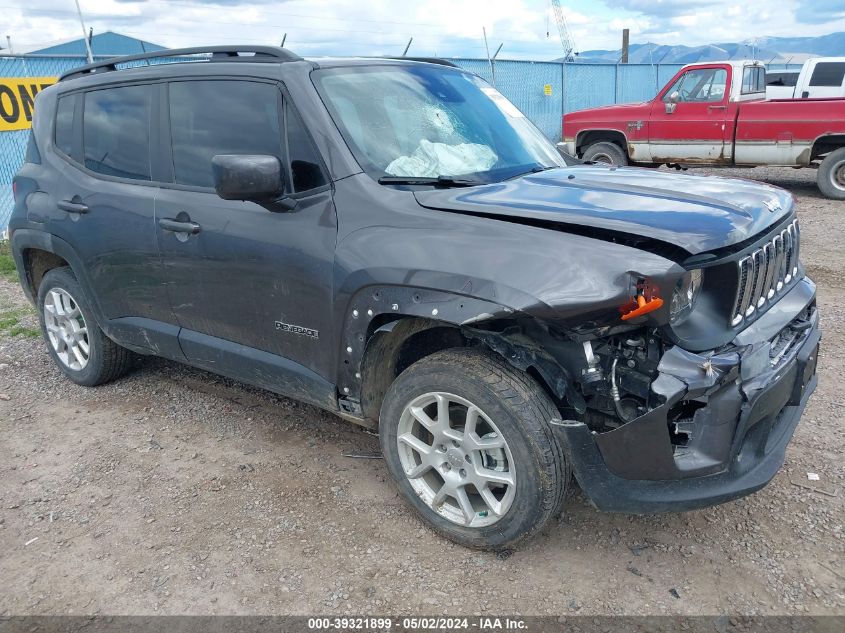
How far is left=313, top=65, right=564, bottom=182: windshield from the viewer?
3.22m

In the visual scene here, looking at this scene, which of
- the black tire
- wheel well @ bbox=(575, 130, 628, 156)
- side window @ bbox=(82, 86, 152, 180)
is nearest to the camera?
side window @ bbox=(82, 86, 152, 180)

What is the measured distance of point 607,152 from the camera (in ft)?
41.5

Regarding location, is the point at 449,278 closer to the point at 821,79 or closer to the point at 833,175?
the point at 833,175

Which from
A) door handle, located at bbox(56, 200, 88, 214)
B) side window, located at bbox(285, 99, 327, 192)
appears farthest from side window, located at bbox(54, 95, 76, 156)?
side window, located at bbox(285, 99, 327, 192)

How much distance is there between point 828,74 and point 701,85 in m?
4.18

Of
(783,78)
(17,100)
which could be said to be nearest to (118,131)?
(17,100)

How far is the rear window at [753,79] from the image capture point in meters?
11.4

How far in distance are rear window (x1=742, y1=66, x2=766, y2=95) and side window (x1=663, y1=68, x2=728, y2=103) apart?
320 mm

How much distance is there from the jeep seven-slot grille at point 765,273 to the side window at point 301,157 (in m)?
1.80

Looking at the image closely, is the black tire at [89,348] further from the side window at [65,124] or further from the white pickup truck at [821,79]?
the white pickup truck at [821,79]

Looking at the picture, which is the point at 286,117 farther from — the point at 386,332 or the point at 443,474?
the point at 443,474

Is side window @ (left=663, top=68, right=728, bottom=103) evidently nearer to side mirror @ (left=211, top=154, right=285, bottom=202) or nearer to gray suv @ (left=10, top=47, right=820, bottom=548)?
gray suv @ (left=10, top=47, right=820, bottom=548)

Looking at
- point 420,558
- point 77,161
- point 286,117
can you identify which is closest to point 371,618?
point 420,558

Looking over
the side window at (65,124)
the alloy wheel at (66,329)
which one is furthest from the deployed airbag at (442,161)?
the alloy wheel at (66,329)
